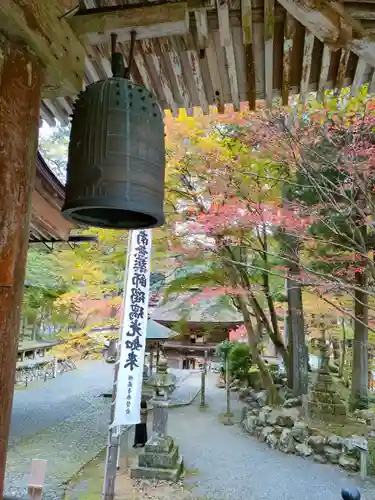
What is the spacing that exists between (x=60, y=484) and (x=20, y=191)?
18.7 feet

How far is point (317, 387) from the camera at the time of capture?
9.34 meters

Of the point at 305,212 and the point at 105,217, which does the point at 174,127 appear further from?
the point at 105,217

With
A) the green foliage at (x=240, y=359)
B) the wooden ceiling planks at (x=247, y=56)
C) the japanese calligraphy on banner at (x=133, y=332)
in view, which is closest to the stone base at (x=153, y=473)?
the japanese calligraphy on banner at (x=133, y=332)

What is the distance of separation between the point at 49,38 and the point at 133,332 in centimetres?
390

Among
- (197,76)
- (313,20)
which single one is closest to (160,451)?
(197,76)

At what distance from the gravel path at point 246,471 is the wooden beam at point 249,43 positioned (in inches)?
217

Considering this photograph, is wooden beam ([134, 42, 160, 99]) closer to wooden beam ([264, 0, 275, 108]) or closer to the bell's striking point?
the bell's striking point

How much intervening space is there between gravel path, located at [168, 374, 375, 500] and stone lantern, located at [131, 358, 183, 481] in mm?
429

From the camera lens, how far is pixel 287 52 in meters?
1.70

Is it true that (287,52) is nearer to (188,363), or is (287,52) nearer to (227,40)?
(227,40)

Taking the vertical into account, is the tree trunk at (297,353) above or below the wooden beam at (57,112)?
below

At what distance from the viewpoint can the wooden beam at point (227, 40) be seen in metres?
1.48

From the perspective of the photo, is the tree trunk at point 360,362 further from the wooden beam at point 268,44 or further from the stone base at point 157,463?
the wooden beam at point 268,44

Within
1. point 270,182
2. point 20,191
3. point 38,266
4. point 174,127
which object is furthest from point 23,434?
point 20,191
